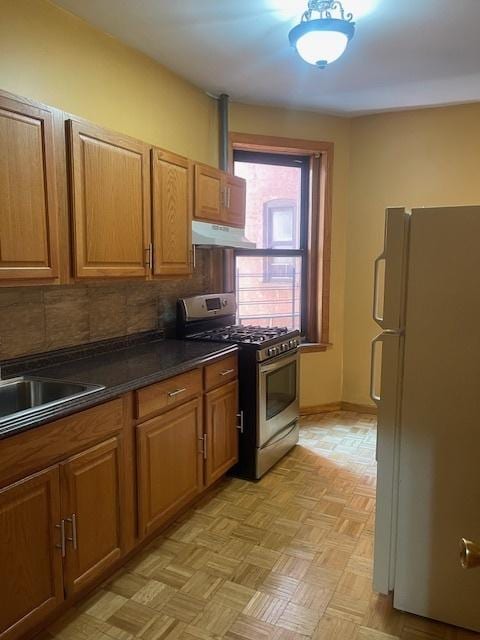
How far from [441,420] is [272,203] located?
276cm

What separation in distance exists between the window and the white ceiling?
54cm

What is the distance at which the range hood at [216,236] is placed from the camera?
9.61ft

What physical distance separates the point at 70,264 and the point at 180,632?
1.57 meters

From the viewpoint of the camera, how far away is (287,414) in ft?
11.1

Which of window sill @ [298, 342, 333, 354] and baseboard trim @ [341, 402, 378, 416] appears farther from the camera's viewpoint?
baseboard trim @ [341, 402, 378, 416]

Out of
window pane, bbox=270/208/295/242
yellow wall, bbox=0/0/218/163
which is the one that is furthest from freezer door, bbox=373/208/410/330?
window pane, bbox=270/208/295/242

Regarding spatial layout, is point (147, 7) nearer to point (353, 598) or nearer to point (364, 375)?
point (353, 598)

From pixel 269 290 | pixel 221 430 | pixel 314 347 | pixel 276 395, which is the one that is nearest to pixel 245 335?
pixel 276 395

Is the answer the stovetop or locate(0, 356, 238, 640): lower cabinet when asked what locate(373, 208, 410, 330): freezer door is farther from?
the stovetop


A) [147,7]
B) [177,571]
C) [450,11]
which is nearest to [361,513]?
[177,571]

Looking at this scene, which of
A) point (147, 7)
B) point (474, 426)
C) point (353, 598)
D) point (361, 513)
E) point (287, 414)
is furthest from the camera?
point (287, 414)

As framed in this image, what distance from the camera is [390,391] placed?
1.84 metres

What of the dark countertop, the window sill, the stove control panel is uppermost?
the dark countertop

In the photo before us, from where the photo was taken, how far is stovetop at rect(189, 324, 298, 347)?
3.02 meters
